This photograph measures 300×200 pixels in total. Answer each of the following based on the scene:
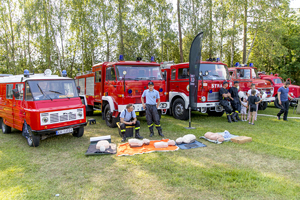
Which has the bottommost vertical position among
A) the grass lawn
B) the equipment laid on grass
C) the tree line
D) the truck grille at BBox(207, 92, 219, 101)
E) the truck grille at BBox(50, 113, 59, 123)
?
the grass lawn

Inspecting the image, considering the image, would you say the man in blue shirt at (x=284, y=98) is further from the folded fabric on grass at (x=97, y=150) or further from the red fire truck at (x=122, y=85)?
the folded fabric on grass at (x=97, y=150)

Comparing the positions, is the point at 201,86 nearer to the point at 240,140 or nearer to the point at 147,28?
the point at 240,140

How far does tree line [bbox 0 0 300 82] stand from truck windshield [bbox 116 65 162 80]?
36.1 feet

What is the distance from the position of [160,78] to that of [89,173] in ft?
17.3

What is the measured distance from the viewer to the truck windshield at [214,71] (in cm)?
898

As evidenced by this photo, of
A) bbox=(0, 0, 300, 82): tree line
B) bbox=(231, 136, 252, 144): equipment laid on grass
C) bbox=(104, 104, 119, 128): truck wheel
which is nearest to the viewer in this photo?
bbox=(231, 136, 252, 144): equipment laid on grass

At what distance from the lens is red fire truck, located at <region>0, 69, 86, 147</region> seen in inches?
221

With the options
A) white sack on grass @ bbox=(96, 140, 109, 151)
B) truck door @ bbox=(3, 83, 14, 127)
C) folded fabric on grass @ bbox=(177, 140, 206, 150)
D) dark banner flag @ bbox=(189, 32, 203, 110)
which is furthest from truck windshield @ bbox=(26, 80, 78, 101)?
dark banner flag @ bbox=(189, 32, 203, 110)

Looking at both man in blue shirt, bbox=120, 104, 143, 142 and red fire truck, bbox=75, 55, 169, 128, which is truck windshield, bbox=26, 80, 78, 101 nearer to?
red fire truck, bbox=75, 55, 169, 128

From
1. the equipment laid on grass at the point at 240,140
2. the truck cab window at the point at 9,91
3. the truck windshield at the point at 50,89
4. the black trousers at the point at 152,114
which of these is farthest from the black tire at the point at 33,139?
the equipment laid on grass at the point at 240,140

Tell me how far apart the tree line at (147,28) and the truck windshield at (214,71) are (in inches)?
381

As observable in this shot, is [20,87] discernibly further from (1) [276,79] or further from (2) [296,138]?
(1) [276,79]

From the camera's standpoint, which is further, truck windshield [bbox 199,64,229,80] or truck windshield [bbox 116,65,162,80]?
truck windshield [bbox 199,64,229,80]

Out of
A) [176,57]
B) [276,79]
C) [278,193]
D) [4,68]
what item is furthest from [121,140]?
[4,68]
